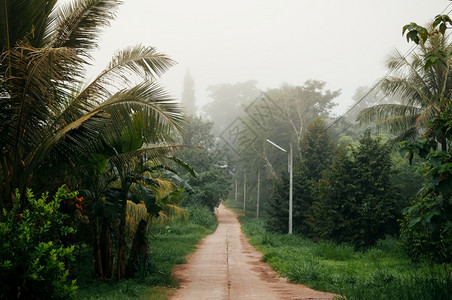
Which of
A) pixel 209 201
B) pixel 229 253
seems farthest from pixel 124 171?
pixel 209 201

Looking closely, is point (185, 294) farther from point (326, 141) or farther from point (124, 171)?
point (326, 141)

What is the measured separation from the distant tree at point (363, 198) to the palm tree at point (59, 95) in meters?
11.3

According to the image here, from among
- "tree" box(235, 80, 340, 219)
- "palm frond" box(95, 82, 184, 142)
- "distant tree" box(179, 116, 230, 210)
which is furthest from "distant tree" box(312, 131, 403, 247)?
"tree" box(235, 80, 340, 219)

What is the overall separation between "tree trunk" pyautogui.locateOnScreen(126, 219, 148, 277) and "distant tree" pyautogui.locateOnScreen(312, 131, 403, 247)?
10.3m

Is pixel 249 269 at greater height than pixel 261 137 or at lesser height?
lesser

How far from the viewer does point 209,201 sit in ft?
Result: 124

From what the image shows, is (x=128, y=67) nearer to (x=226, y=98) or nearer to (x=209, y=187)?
(x=209, y=187)

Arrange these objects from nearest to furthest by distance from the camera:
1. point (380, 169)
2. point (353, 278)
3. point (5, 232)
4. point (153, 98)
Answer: point (5, 232) < point (153, 98) < point (353, 278) < point (380, 169)

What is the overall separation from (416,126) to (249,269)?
8915 millimetres

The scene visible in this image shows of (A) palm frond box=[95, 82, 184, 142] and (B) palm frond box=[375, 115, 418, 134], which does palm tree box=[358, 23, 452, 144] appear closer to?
(B) palm frond box=[375, 115, 418, 134]

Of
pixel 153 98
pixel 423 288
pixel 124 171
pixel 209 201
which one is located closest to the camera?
pixel 423 288

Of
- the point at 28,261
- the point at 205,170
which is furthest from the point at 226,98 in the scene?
the point at 28,261

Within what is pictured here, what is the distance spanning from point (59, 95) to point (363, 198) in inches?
534

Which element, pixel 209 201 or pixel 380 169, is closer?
pixel 380 169
